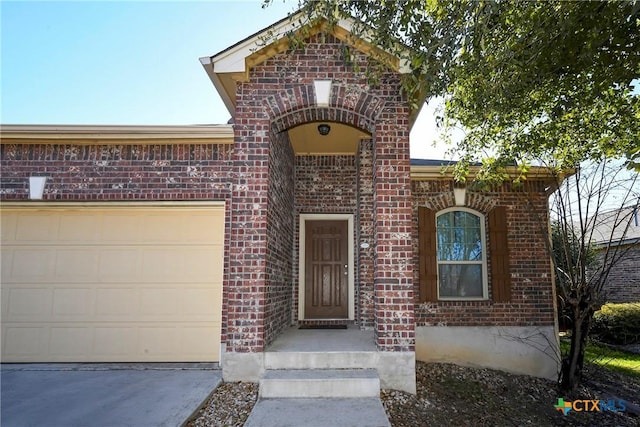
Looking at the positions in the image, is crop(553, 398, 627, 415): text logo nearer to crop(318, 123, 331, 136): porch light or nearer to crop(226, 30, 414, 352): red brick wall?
crop(226, 30, 414, 352): red brick wall

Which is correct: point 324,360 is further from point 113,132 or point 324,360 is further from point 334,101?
point 113,132

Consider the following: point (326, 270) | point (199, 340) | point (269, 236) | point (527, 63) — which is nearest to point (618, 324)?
point (326, 270)

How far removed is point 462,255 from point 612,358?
13.8ft

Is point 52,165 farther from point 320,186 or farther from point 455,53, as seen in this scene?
point 455,53

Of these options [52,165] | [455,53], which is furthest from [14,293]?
[455,53]

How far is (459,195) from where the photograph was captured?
695cm

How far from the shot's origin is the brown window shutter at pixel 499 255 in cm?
670

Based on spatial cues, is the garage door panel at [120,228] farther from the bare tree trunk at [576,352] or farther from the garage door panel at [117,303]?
the bare tree trunk at [576,352]

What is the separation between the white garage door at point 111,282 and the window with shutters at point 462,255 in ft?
11.6

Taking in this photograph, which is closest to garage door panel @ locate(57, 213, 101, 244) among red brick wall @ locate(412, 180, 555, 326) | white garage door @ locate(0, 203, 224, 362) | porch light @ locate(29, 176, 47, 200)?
white garage door @ locate(0, 203, 224, 362)

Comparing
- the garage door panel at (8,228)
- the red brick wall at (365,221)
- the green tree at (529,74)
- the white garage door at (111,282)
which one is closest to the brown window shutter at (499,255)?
the green tree at (529,74)

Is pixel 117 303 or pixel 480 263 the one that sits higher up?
pixel 480 263

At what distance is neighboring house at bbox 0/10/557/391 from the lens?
4848 millimetres

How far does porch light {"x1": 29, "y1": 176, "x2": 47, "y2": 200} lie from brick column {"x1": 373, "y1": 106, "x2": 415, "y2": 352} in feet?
15.9
